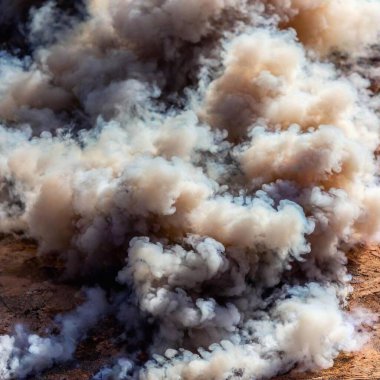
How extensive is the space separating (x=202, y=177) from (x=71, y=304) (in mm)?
2161

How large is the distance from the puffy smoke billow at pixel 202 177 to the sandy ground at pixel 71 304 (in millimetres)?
144

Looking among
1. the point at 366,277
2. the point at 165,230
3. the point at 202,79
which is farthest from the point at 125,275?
the point at 202,79

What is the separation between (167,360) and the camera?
18.1 feet

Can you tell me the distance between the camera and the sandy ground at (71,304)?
18.1 feet

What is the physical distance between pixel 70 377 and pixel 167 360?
3.16 feet

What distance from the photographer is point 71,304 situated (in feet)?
21.4

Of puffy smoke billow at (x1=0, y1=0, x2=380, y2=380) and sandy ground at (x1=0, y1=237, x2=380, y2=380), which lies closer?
sandy ground at (x1=0, y1=237, x2=380, y2=380)

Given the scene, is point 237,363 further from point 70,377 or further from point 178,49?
point 178,49

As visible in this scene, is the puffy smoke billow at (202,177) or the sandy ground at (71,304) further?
the puffy smoke billow at (202,177)

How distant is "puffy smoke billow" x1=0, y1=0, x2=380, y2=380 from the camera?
19.0 feet

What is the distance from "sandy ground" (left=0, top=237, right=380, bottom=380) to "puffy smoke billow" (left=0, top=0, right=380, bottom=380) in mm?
144

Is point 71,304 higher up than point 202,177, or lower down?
lower down

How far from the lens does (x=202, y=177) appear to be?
7090 millimetres

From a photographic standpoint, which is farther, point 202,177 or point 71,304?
point 202,177
